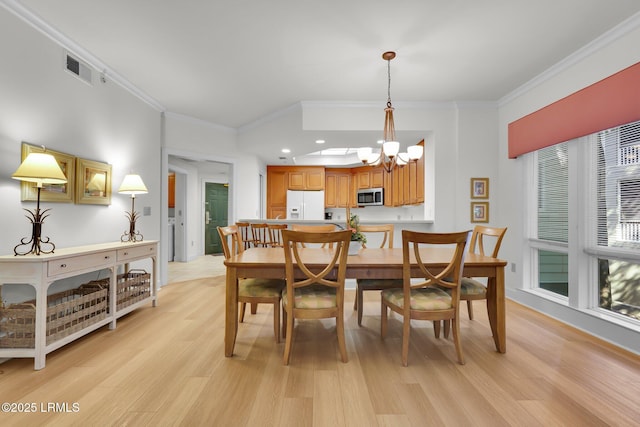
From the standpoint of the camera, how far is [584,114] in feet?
8.67

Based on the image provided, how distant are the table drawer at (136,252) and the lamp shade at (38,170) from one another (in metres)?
0.89

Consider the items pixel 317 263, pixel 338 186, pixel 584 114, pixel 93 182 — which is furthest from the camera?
pixel 338 186

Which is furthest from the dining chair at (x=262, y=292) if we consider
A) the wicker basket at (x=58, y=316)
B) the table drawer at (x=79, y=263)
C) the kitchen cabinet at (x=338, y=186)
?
the kitchen cabinet at (x=338, y=186)

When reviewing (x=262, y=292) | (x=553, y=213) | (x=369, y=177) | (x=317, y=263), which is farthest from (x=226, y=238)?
(x=369, y=177)

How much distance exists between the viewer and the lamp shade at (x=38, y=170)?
6.50 feet

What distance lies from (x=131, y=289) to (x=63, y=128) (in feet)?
5.28

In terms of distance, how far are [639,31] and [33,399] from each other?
471 centimetres

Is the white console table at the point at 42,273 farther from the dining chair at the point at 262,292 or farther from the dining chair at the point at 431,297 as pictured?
the dining chair at the point at 431,297

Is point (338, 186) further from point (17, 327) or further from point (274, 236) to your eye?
point (17, 327)

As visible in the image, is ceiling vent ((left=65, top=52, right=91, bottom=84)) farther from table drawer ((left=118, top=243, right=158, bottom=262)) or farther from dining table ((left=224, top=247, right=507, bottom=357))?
dining table ((left=224, top=247, right=507, bottom=357))

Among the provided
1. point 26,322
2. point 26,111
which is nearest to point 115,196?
point 26,111

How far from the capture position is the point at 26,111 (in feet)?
7.39

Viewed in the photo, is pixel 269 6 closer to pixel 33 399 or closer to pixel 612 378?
pixel 33 399

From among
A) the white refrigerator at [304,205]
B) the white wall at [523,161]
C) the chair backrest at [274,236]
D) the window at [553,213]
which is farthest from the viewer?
the white refrigerator at [304,205]
